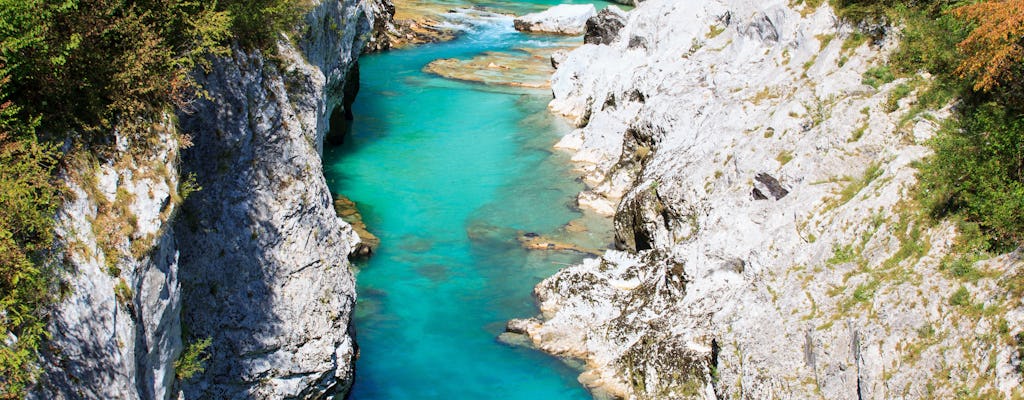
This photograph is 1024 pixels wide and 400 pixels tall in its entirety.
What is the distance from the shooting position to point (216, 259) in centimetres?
1614

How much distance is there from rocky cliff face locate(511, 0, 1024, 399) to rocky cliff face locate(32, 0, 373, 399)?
775cm

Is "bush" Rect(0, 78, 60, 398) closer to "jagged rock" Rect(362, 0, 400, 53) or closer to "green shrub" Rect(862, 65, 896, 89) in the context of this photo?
"green shrub" Rect(862, 65, 896, 89)

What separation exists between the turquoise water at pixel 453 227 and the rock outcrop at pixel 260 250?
360 cm

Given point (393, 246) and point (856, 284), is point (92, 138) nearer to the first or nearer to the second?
point (856, 284)

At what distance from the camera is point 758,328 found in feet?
63.6

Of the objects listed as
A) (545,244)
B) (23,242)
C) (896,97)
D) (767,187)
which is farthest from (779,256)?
(23,242)

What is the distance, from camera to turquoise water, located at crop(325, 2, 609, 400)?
2238 cm

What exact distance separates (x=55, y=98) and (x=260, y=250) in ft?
19.7

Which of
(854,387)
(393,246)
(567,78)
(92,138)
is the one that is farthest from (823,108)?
(567,78)

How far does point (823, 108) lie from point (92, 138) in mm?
18705

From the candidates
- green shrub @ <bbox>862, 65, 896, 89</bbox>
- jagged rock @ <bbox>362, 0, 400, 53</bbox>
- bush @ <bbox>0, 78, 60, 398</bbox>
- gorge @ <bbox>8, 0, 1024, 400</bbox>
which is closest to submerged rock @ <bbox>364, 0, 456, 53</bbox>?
jagged rock @ <bbox>362, 0, 400, 53</bbox>

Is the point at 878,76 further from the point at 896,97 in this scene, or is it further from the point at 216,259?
the point at 216,259

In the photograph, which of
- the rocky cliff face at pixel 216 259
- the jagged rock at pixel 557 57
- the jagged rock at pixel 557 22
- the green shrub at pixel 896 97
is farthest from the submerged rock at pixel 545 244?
the jagged rock at pixel 557 22

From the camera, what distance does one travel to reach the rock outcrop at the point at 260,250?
1585 cm
